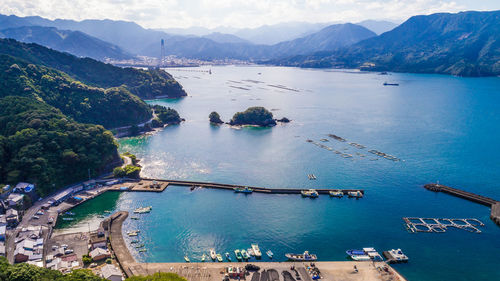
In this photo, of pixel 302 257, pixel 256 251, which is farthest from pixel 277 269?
pixel 256 251

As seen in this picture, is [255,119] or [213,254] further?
[255,119]

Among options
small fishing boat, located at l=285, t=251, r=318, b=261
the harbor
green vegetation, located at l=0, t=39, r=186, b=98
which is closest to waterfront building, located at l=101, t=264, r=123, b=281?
the harbor

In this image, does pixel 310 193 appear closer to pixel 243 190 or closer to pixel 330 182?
pixel 330 182

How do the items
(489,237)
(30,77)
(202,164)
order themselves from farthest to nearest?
(30,77), (202,164), (489,237)

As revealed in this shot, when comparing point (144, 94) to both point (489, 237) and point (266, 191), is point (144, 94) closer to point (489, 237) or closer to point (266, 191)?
point (266, 191)

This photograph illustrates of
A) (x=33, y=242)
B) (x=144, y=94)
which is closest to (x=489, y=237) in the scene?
(x=33, y=242)

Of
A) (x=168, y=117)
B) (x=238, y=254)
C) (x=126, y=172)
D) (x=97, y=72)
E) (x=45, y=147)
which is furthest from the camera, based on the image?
(x=97, y=72)

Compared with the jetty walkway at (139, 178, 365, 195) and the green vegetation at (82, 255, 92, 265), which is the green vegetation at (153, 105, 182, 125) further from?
the green vegetation at (82, 255, 92, 265)
